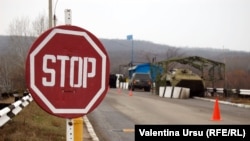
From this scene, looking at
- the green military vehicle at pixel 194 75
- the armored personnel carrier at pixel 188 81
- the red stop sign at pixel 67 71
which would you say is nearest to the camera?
the red stop sign at pixel 67 71

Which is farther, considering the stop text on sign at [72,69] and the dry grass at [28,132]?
the dry grass at [28,132]

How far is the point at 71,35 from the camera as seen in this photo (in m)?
3.28

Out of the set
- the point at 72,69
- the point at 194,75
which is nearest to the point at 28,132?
the point at 72,69

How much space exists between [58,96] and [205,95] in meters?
29.2

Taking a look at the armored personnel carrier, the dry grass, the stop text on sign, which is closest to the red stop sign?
the stop text on sign

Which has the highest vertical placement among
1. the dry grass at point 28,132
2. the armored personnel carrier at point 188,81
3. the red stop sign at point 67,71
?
the red stop sign at point 67,71

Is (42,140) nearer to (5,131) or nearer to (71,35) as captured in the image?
(5,131)

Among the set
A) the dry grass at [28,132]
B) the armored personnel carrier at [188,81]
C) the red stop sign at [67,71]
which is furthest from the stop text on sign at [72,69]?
the armored personnel carrier at [188,81]

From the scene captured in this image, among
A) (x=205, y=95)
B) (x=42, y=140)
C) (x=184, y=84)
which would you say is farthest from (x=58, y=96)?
(x=205, y=95)

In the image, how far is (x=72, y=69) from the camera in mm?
3199

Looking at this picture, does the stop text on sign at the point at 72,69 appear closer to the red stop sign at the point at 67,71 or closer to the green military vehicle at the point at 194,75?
the red stop sign at the point at 67,71

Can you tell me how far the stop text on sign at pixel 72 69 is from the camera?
3152 mm

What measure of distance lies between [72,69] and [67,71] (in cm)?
5

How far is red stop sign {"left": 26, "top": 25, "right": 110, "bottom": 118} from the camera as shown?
3.14m
